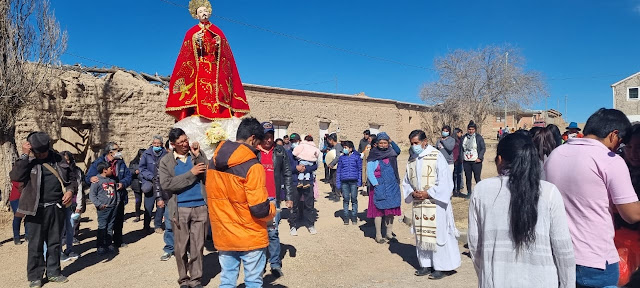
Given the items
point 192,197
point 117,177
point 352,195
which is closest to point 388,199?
point 352,195

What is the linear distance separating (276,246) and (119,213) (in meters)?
3.17

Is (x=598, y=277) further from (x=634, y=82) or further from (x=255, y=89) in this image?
(x=634, y=82)

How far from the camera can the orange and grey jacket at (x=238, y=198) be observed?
333 cm

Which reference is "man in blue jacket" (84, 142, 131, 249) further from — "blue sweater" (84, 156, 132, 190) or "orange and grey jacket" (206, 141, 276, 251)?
"orange and grey jacket" (206, 141, 276, 251)

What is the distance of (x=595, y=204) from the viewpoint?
243 centimetres

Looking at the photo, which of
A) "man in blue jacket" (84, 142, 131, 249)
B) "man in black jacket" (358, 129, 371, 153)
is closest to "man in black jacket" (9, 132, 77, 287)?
"man in blue jacket" (84, 142, 131, 249)

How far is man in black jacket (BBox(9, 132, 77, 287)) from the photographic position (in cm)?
486

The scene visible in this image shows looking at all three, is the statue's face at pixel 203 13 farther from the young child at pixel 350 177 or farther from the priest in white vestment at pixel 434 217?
the young child at pixel 350 177

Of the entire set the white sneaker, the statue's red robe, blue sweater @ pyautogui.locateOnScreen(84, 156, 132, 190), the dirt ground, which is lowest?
the dirt ground

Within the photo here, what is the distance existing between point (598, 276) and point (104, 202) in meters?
6.39

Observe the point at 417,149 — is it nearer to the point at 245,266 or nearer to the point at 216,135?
the point at 216,135

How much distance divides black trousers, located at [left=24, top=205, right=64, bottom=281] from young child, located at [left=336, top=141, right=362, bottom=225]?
5.04m

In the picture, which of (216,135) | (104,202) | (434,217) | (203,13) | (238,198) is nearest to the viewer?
(238,198)

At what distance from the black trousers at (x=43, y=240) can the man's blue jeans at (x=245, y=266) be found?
2905 millimetres
